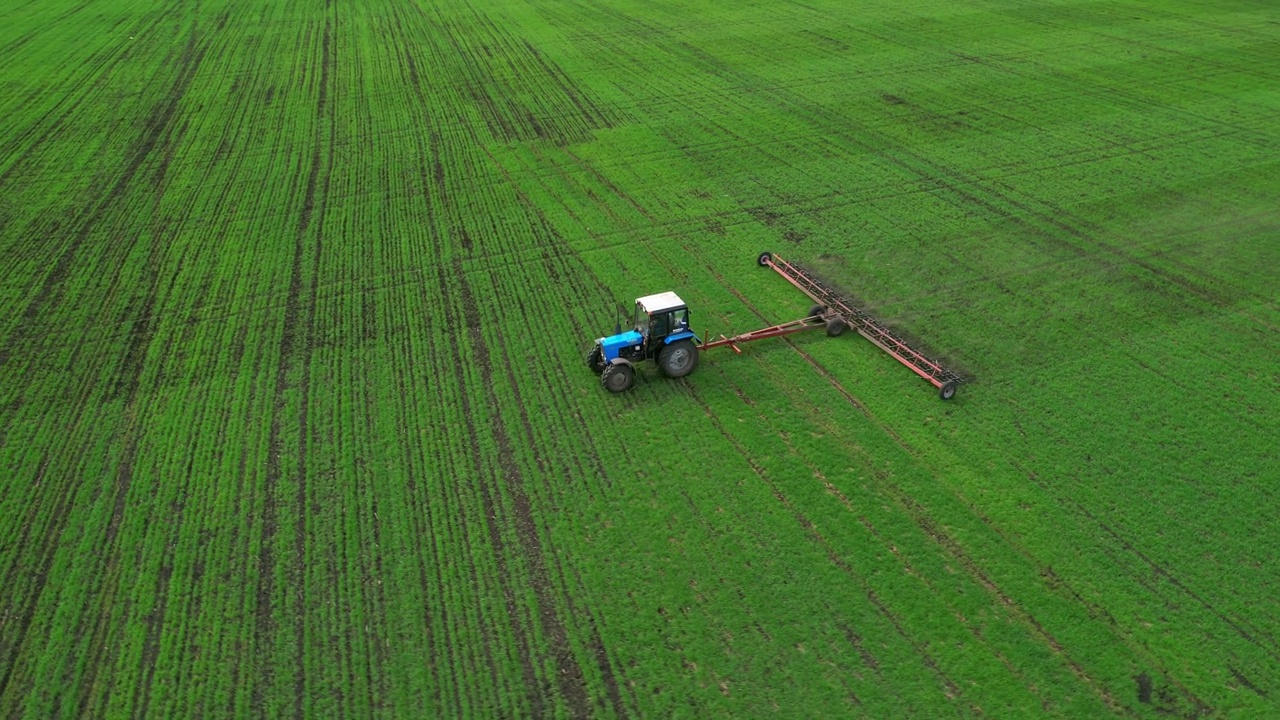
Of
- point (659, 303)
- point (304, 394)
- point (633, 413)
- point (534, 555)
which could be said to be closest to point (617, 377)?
point (633, 413)

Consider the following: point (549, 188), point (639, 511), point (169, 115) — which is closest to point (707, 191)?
point (549, 188)

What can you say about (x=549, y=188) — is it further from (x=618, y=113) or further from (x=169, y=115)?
(x=169, y=115)

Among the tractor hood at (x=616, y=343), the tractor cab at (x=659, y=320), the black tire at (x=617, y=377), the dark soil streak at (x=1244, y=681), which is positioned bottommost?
the dark soil streak at (x=1244, y=681)

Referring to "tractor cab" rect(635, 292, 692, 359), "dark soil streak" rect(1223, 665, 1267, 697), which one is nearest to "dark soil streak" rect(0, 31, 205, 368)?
"dark soil streak" rect(1223, 665, 1267, 697)

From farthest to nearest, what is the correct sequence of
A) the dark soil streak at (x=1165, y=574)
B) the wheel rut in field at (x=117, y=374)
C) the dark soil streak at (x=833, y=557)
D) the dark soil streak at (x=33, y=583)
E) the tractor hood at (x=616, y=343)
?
1. the tractor hood at (x=616, y=343)
2. the wheel rut in field at (x=117, y=374)
3. the dark soil streak at (x=1165, y=574)
4. the dark soil streak at (x=33, y=583)
5. the dark soil streak at (x=833, y=557)

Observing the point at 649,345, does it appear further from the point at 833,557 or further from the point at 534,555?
the point at 833,557

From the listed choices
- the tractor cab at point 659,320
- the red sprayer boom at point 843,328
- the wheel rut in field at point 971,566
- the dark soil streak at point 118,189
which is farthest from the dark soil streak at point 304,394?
the wheel rut in field at point 971,566

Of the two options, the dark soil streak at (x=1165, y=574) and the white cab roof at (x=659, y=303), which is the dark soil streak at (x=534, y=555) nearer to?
the white cab roof at (x=659, y=303)
